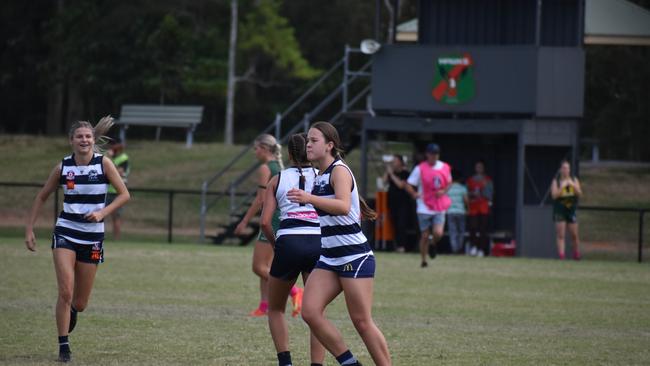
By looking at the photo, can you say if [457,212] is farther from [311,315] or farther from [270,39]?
[270,39]

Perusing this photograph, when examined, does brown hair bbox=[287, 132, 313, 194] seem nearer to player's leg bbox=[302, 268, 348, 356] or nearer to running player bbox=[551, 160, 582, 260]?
player's leg bbox=[302, 268, 348, 356]

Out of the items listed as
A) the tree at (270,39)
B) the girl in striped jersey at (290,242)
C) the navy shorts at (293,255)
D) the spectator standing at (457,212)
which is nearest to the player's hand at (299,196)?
the girl in striped jersey at (290,242)

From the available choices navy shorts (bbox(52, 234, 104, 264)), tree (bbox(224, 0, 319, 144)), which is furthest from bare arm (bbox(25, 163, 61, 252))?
tree (bbox(224, 0, 319, 144))

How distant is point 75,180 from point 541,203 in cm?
1836

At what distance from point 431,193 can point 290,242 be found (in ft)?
38.8

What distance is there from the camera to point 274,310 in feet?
31.8

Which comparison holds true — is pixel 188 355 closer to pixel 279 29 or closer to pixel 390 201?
pixel 390 201

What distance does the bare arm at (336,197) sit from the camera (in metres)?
8.50

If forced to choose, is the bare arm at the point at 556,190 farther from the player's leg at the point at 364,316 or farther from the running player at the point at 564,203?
the player's leg at the point at 364,316

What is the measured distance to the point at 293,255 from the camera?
31.8ft

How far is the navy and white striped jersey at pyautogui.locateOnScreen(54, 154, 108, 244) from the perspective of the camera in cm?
1065

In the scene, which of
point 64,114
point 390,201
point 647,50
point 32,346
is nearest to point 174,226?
point 390,201

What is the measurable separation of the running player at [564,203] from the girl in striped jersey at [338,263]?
17.0m

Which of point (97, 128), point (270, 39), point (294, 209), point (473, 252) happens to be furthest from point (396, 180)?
point (270, 39)
